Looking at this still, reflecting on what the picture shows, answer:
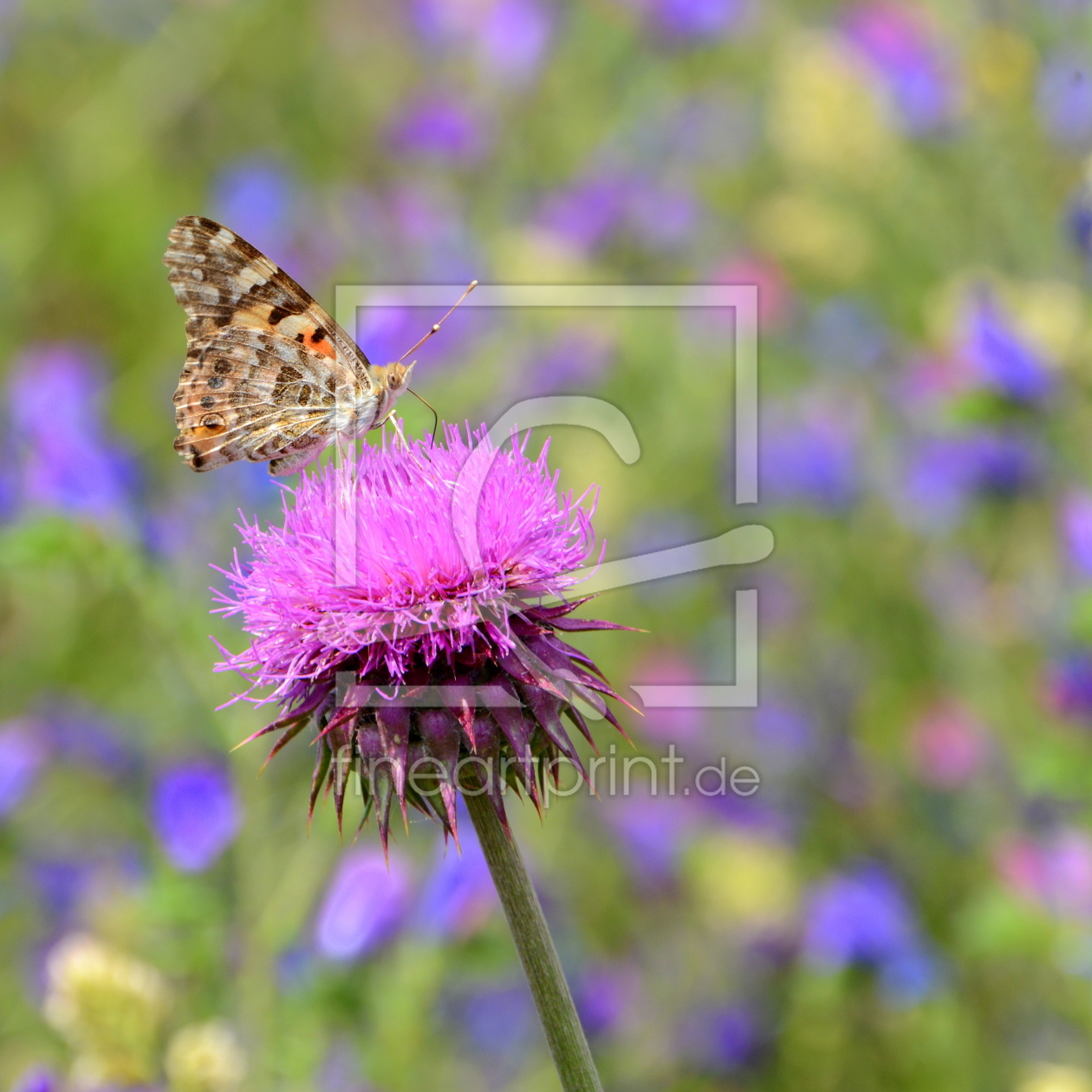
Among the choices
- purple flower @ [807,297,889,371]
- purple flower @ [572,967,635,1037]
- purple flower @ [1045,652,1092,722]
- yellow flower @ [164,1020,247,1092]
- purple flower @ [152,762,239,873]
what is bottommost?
purple flower @ [572,967,635,1037]

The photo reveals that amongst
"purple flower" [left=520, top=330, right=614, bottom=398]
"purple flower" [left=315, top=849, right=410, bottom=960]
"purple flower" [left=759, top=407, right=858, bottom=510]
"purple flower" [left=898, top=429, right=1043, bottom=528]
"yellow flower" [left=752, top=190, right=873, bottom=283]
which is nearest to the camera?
"purple flower" [left=315, top=849, right=410, bottom=960]

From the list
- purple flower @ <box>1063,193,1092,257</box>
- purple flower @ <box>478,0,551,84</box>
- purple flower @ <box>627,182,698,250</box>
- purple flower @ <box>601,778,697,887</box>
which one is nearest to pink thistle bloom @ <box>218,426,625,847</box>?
purple flower @ <box>1063,193,1092,257</box>

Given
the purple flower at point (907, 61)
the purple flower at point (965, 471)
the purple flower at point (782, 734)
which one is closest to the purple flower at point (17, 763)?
the purple flower at point (782, 734)

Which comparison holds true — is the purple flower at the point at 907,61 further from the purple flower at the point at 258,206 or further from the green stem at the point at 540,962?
the green stem at the point at 540,962

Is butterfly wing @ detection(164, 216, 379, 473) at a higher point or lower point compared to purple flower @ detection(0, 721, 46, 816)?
higher

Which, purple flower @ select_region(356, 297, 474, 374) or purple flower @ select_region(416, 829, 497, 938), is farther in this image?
purple flower @ select_region(356, 297, 474, 374)

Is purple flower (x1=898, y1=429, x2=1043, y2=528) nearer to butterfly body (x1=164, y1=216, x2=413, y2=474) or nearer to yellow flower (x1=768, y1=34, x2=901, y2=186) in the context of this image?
yellow flower (x1=768, y1=34, x2=901, y2=186)

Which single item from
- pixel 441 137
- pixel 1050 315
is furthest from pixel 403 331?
pixel 1050 315

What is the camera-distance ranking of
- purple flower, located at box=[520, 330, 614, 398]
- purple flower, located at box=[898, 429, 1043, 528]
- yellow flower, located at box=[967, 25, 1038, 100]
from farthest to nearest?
purple flower, located at box=[520, 330, 614, 398] → yellow flower, located at box=[967, 25, 1038, 100] → purple flower, located at box=[898, 429, 1043, 528]
